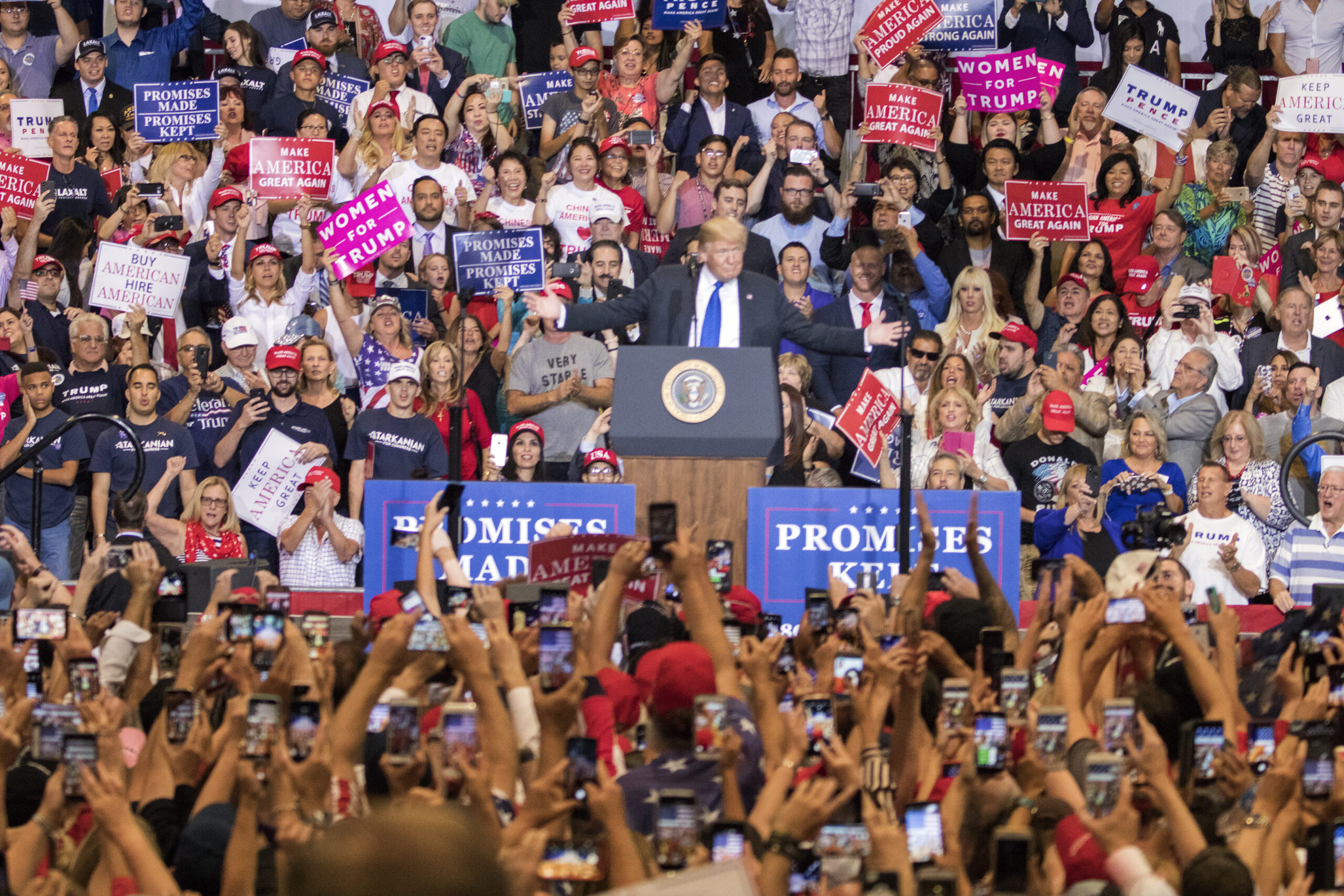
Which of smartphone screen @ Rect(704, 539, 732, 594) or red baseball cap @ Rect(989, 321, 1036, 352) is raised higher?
red baseball cap @ Rect(989, 321, 1036, 352)

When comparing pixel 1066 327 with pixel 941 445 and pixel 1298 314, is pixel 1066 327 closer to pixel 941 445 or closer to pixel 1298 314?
pixel 1298 314

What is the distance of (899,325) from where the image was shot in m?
7.24

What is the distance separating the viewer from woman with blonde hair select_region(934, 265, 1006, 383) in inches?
386

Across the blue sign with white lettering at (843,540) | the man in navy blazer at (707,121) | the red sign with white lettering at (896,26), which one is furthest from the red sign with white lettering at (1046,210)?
the blue sign with white lettering at (843,540)

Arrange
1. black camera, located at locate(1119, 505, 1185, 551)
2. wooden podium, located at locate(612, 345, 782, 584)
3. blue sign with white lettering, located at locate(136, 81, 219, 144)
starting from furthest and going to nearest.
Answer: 1. blue sign with white lettering, located at locate(136, 81, 219, 144)
2. wooden podium, located at locate(612, 345, 782, 584)
3. black camera, located at locate(1119, 505, 1185, 551)

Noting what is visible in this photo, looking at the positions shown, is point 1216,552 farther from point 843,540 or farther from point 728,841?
point 728,841

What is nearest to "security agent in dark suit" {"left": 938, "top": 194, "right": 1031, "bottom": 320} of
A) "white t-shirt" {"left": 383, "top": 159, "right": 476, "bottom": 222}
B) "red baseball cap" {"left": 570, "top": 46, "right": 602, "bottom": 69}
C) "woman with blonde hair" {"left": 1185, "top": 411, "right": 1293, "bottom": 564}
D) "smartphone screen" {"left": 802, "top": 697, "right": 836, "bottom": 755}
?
"woman with blonde hair" {"left": 1185, "top": 411, "right": 1293, "bottom": 564}

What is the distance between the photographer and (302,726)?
12.7ft

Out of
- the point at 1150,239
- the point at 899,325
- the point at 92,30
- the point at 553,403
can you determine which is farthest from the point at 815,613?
the point at 92,30

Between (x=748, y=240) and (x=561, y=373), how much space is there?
1.43 metres

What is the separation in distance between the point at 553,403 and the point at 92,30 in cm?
597

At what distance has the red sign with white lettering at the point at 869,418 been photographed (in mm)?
7473

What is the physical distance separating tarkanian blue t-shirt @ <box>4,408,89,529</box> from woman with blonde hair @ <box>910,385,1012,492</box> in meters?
4.14

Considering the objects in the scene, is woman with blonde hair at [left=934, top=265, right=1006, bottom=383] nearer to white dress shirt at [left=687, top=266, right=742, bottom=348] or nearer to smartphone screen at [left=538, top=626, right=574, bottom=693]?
white dress shirt at [left=687, top=266, right=742, bottom=348]
